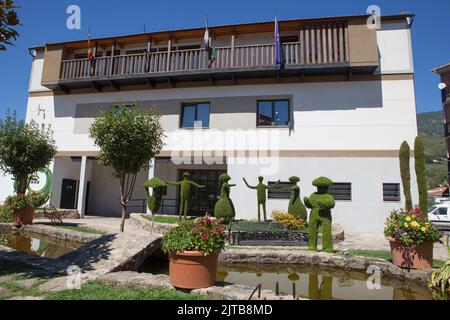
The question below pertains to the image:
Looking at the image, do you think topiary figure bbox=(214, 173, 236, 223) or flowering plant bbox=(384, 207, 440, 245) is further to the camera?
topiary figure bbox=(214, 173, 236, 223)

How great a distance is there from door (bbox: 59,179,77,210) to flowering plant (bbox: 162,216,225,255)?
15.6 meters

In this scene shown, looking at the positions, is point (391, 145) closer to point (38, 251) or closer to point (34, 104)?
point (38, 251)

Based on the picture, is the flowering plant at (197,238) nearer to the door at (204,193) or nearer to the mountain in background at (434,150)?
the mountain in background at (434,150)

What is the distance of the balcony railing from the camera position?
14.6 m

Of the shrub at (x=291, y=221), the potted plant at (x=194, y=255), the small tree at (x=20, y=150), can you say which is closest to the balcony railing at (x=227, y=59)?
the small tree at (x=20, y=150)

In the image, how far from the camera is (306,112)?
14.9 meters

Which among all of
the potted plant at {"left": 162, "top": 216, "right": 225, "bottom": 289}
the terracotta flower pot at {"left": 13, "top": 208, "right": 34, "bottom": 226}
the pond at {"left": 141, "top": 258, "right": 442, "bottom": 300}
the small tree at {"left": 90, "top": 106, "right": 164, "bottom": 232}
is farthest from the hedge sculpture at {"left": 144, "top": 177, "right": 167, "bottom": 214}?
the potted plant at {"left": 162, "top": 216, "right": 225, "bottom": 289}

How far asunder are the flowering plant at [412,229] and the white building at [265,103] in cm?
681

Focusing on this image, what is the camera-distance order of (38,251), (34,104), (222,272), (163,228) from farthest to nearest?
(34,104) < (163,228) < (38,251) < (222,272)

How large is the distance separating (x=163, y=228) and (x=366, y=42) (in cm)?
1248

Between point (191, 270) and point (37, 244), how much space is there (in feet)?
23.8

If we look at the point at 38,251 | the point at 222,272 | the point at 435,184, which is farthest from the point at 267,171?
the point at 435,184

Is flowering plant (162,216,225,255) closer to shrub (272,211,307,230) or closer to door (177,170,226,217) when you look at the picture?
shrub (272,211,307,230)

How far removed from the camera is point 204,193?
17.5m
